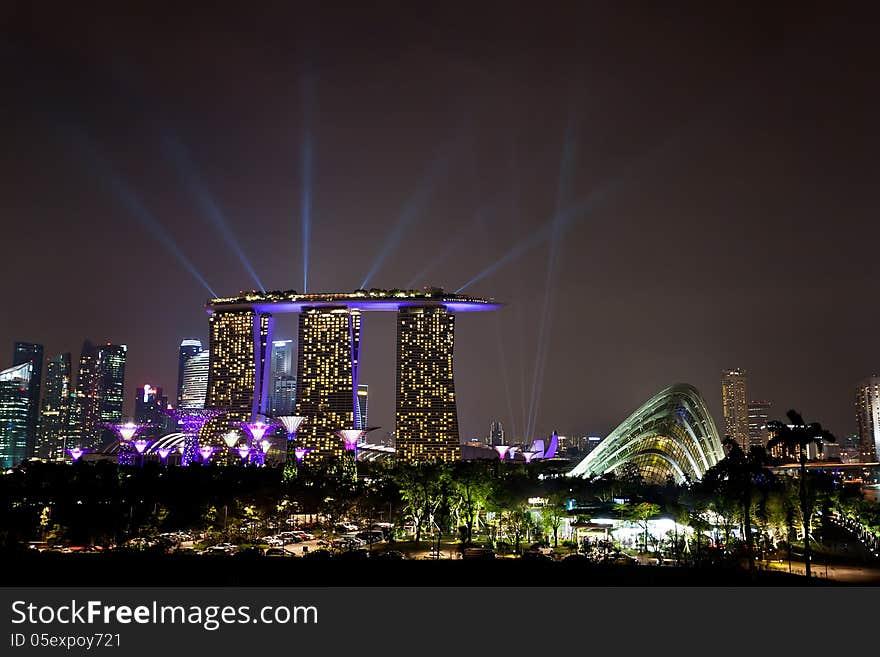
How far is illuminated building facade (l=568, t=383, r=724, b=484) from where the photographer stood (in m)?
115

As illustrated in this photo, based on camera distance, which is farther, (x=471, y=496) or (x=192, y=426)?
(x=192, y=426)

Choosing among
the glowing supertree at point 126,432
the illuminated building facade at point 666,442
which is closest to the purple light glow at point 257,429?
the glowing supertree at point 126,432

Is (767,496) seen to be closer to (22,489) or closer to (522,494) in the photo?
(522,494)

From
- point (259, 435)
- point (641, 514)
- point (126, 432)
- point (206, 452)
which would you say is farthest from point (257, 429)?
point (641, 514)

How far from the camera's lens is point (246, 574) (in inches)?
1196

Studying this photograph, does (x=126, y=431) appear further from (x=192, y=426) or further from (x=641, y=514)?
(x=641, y=514)

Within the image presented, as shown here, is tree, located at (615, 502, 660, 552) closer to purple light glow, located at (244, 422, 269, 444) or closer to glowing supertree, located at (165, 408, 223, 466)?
purple light glow, located at (244, 422, 269, 444)

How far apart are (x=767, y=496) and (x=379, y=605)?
51.4m

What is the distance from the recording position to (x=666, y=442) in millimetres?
114562

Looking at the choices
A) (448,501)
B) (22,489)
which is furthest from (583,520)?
(22,489)

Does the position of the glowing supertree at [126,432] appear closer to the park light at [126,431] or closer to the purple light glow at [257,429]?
the park light at [126,431]

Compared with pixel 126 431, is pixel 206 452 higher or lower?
lower

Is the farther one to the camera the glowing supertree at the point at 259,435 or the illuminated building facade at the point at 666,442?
the glowing supertree at the point at 259,435

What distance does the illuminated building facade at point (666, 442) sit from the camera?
114562 mm
